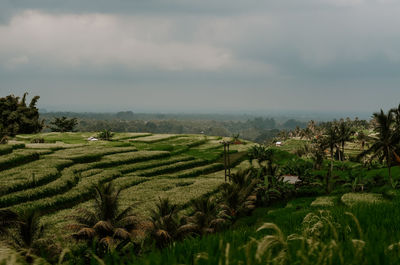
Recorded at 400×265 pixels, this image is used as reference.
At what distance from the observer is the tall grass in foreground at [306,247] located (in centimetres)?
339

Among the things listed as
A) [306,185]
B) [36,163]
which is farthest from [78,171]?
[306,185]

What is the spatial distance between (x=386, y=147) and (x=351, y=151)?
194ft

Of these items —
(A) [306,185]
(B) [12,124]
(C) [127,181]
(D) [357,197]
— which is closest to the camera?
(D) [357,197]

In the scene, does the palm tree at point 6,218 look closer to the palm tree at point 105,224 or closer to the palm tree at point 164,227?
the palm tree at point 105,224

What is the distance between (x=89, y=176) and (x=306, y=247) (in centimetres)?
3369

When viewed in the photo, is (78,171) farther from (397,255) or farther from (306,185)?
(397,255)

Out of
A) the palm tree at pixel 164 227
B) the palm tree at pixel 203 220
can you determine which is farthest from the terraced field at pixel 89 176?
the palm tree at pixel 203 220

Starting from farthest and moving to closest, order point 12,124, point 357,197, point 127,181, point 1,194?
Result: 1. point 12,124
2. point 127,181
3. point 357,197
4. point 1,194

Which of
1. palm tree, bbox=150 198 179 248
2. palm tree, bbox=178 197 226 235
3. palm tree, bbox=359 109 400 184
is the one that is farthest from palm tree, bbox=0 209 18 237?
palm tree, bbox=359 109 400 184

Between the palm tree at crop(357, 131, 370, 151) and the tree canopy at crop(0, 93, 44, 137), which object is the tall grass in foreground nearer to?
the palm tree at crop(357, 131, 370, 151)

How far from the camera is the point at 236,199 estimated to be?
28.5 metres

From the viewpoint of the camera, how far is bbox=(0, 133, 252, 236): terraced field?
2616 cm

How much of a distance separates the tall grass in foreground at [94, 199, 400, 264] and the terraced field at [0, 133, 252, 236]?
1489 cm

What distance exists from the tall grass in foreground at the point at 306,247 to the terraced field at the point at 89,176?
14.9 metres
